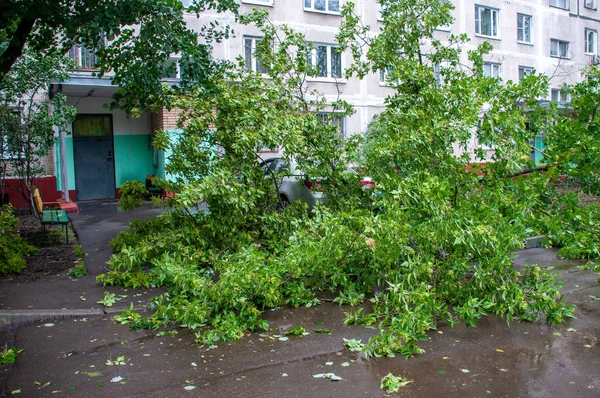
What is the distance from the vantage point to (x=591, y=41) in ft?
106

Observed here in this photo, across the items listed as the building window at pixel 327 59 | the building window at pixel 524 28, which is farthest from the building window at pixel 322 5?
the building window at pixel 524 28

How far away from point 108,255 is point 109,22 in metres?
3.74

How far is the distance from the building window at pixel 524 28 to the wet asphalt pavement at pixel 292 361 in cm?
2571

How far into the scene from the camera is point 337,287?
22.9ft

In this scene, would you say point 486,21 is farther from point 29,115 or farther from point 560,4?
point 29,115

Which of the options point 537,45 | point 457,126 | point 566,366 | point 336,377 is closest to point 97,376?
point 336,377

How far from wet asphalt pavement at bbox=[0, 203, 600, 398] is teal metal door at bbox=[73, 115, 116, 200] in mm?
13404

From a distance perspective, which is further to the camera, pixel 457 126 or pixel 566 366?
pixel 457 126

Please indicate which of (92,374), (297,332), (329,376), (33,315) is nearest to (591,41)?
(297,332)

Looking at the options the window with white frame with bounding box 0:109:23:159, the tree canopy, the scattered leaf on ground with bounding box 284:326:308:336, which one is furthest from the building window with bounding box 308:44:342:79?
the scattered leaf on ground with bounding box 284:326:308:336

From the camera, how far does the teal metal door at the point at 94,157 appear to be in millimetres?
18891

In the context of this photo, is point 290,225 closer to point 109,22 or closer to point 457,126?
point 457,126

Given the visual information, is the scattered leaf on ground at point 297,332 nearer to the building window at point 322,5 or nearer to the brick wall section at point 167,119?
the brick wall section at point 167,119

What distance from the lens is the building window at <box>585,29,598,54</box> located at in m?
32.0
